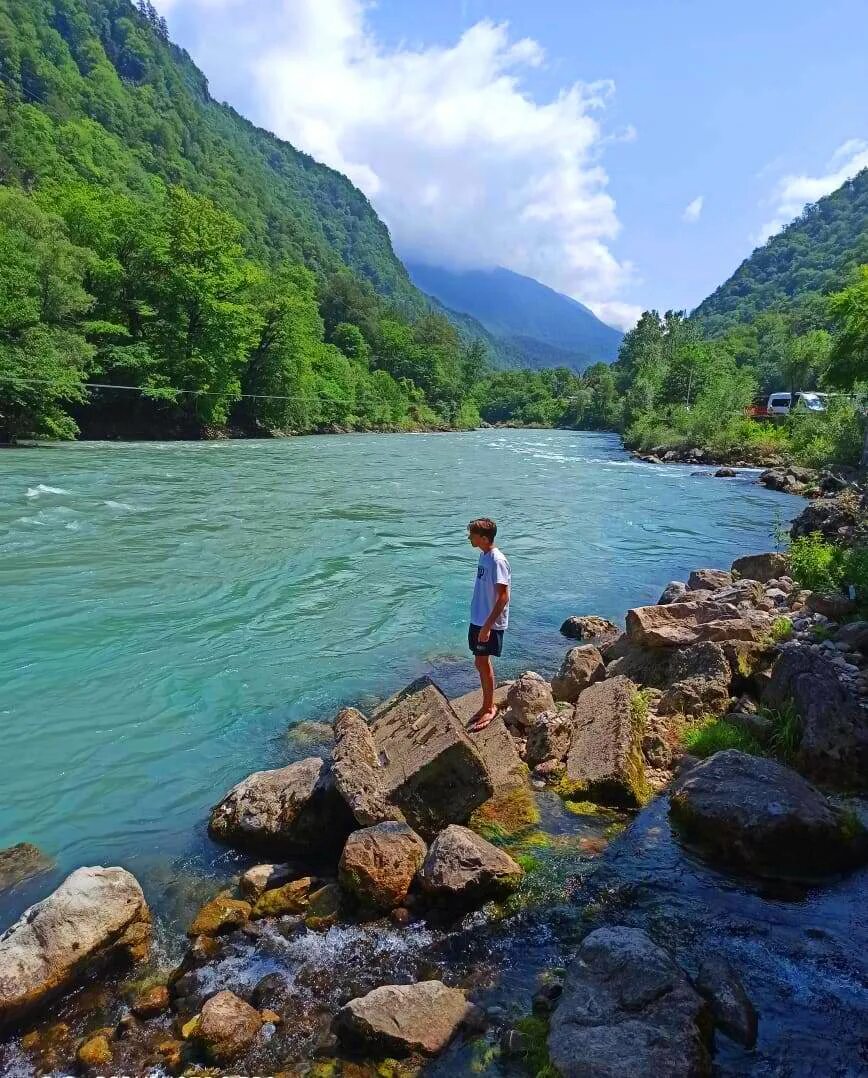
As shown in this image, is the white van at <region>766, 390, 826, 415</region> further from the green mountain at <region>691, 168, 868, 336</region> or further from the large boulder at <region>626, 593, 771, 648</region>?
the green mountain at <region>691, 168, 868, 336</region>

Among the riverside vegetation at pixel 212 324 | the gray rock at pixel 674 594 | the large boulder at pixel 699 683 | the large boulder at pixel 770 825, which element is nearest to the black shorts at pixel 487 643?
the large boulder at pixel 699 683

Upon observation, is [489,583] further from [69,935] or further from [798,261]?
[798,261]

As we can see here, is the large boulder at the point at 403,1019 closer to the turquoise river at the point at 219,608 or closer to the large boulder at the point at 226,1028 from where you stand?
the large boulder at the point at 226,1028

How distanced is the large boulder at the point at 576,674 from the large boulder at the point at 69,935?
5183mm

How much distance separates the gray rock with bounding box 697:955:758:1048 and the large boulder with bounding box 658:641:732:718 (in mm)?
3771

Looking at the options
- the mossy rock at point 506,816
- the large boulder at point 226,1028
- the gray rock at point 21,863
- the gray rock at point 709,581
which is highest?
the gray rock at point 709,581

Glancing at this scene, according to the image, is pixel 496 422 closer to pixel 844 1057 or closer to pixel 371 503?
pixel 371 503

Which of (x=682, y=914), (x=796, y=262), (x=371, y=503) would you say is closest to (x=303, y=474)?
(x=371, y=503)

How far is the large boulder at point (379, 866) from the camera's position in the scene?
4664 millimetres

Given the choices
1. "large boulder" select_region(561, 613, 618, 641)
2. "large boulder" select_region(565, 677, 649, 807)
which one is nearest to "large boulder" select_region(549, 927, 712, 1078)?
"large boulder" select_region(565, 677, 649, 807)

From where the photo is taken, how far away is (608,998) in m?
3.46

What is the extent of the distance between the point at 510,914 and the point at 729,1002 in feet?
4.84

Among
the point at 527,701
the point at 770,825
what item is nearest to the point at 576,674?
the point at 527,701

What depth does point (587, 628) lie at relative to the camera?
11.0m
